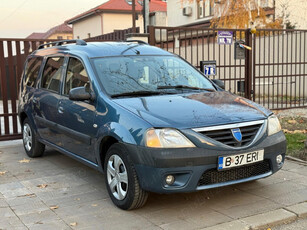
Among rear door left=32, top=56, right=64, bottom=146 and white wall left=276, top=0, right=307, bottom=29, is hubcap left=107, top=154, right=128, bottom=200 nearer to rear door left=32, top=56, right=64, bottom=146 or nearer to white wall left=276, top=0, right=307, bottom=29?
rear door left=32, top=56, right=64, bottom=146

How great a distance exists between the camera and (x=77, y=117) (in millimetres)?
4805

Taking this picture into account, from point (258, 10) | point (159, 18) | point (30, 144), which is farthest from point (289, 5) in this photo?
point (30, 144)

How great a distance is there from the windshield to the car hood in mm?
312

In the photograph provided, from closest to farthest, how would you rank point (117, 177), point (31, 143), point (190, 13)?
point (117, 177) < point (31, 143) < point (190, 13)

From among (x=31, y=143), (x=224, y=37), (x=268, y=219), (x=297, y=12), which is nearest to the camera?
(x=268, y=219)

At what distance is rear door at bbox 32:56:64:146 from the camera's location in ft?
18.1

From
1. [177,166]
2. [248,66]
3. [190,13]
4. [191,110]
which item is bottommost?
[177,166]

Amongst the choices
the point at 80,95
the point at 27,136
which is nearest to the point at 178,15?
the point at 27,136

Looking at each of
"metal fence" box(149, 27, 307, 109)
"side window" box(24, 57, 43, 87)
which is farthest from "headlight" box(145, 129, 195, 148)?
"metal fence" box(149, 27, 307, 109)

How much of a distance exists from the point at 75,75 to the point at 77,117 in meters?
0.70

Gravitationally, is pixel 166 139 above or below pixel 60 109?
below

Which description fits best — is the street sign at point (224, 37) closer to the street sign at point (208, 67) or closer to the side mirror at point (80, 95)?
the street sign at point (208, 67)

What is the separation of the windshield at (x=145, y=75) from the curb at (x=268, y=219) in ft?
5.85

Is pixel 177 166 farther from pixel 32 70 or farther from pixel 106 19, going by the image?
pixel 106 19
